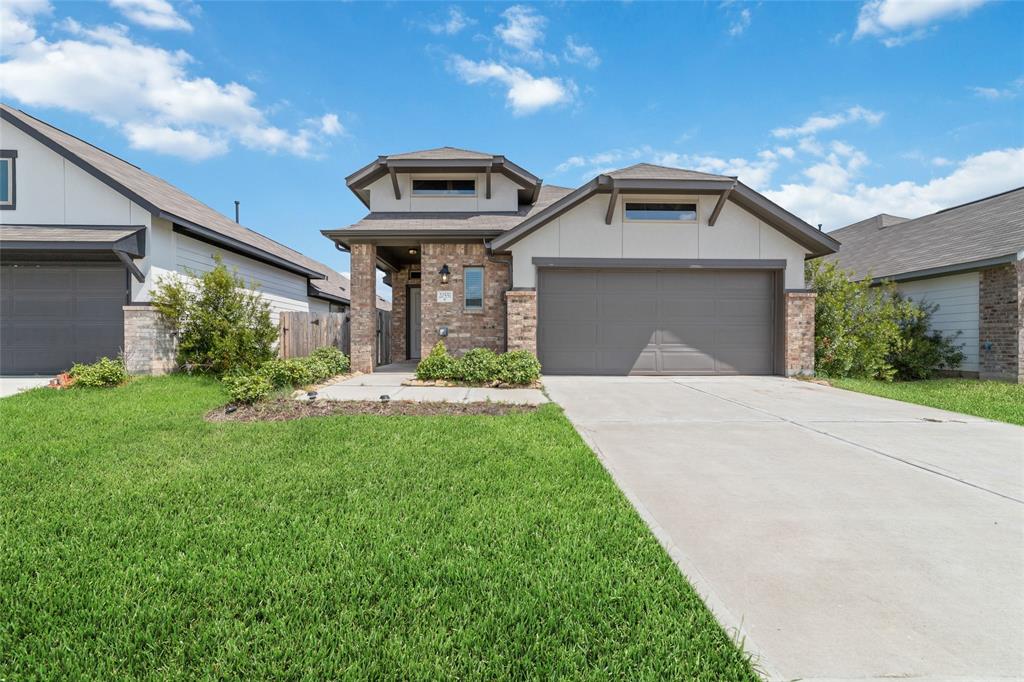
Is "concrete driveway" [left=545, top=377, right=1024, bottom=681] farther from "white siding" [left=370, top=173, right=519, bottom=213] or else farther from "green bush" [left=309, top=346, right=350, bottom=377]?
"white siding" [left=370, top=173, right=519, bottom=213]

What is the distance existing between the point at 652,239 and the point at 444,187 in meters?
6.31

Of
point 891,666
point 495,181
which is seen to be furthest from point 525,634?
point 495,181

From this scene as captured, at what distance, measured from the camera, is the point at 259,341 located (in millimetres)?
10266

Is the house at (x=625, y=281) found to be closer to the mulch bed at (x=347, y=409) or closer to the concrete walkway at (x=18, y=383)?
the mulch bed at (x=347, y=409)

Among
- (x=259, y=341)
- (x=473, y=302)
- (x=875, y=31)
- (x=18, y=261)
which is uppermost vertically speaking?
(x=875, y=31)

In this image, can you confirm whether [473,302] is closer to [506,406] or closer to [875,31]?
[506,406]

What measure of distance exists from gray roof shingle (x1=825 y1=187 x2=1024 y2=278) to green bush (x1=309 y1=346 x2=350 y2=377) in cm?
1612

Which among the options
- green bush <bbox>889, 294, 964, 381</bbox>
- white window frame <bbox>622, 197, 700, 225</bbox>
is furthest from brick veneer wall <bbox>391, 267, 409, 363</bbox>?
green bush <bbox>889, 294, 964, 381</bbox>

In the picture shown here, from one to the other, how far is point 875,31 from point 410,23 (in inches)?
395

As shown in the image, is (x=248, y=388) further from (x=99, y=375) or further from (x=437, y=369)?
(x=99, y=375)

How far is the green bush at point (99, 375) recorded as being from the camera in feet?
27.0

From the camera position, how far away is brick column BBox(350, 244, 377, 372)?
456 inches

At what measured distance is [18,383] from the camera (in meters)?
9.16

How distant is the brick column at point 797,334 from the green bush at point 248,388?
1152 centimetres
